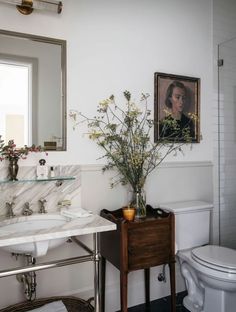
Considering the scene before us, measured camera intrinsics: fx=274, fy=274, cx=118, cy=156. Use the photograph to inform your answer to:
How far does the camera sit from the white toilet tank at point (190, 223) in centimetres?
211

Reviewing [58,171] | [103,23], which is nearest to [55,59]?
[103,23]

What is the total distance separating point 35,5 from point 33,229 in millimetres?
1375

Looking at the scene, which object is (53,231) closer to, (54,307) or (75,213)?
(75,213)

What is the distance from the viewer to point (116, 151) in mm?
2031

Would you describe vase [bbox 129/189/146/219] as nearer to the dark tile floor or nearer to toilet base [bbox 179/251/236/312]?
toilet base [bbox 179/251/236/312]

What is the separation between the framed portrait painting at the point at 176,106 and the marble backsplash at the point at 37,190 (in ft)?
2.54

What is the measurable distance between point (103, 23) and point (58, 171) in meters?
1.14

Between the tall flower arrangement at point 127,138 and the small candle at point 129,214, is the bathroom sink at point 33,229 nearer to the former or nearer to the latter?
the small candle at point 129,214

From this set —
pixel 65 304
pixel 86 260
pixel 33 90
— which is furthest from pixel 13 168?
pixel 65 304

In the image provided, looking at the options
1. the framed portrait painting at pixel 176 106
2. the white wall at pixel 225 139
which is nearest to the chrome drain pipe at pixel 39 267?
the framed portrait painting at pixel 176 106

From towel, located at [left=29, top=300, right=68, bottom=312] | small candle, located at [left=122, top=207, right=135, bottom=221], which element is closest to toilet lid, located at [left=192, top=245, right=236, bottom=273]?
small candle, located at [left=122, top=207, right=135, bottom=221]

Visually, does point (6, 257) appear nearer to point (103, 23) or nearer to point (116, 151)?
point (116, 151)

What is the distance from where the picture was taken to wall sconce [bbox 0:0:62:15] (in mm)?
1677

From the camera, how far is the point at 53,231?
1.38 metres
